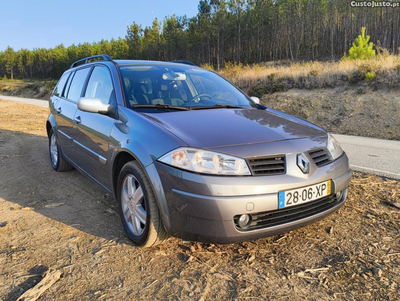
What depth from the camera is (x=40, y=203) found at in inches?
149

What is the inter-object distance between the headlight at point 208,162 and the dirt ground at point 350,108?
384 inches

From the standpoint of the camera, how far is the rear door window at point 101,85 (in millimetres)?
3458

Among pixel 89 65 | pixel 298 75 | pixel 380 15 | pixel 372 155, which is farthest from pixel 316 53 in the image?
pixel 89 65

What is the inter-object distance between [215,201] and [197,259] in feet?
2.08

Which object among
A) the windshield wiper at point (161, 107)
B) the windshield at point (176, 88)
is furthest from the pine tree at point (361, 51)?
the windshield wiper at point (161, 107)

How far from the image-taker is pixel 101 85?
3.72 meters

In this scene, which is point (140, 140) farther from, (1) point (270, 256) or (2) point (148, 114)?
(1) point (270, 256)

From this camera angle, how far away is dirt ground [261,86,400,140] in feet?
36.7

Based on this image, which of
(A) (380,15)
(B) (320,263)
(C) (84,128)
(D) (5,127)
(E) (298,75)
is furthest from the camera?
(A) (380,15)

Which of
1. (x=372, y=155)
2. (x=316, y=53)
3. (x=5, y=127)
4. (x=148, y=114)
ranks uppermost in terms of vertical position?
(x=316, y=53)

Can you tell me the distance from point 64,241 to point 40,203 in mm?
1161

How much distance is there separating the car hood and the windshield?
0.32 meters

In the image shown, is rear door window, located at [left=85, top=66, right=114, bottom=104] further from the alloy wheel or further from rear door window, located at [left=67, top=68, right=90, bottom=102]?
the alloy wheel

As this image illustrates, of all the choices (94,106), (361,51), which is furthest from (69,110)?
(361,51)
